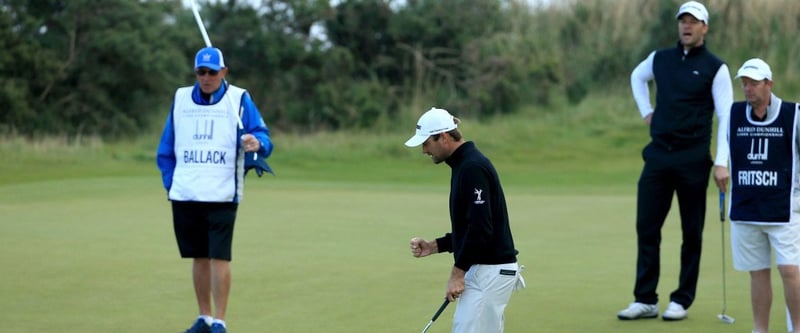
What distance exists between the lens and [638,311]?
862 cm

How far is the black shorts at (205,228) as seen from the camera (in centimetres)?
793

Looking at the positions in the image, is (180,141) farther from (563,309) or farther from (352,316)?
(563,309)

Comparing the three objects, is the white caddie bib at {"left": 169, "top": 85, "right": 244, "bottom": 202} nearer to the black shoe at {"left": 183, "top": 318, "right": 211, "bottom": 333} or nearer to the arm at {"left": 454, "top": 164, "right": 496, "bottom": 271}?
the black shoe at {"left": 183, "top": 318, "right": 211, "bottom": 333}

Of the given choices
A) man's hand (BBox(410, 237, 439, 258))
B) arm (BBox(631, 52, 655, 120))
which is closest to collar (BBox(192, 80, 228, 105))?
man's hand (BBox(410, 237, 439, 258))

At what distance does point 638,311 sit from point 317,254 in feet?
13.1

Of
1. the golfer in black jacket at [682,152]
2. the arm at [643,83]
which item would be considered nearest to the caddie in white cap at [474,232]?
the golfer in black jacket at [682,152]

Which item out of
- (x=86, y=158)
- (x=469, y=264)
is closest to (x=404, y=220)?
(x=469, y=264)

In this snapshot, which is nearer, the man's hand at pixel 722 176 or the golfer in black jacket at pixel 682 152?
the man's hand at pixel 722 176

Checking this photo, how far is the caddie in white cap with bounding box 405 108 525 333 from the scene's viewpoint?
618 centimetres

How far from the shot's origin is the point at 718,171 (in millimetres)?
8258

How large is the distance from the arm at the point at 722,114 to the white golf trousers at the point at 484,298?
251cm

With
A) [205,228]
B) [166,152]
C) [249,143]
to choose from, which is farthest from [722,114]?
[166,152]

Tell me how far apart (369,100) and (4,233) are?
19.1 m

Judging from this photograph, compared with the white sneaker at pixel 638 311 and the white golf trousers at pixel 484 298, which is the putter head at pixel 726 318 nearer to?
the white sneaker at pixel 638 311
